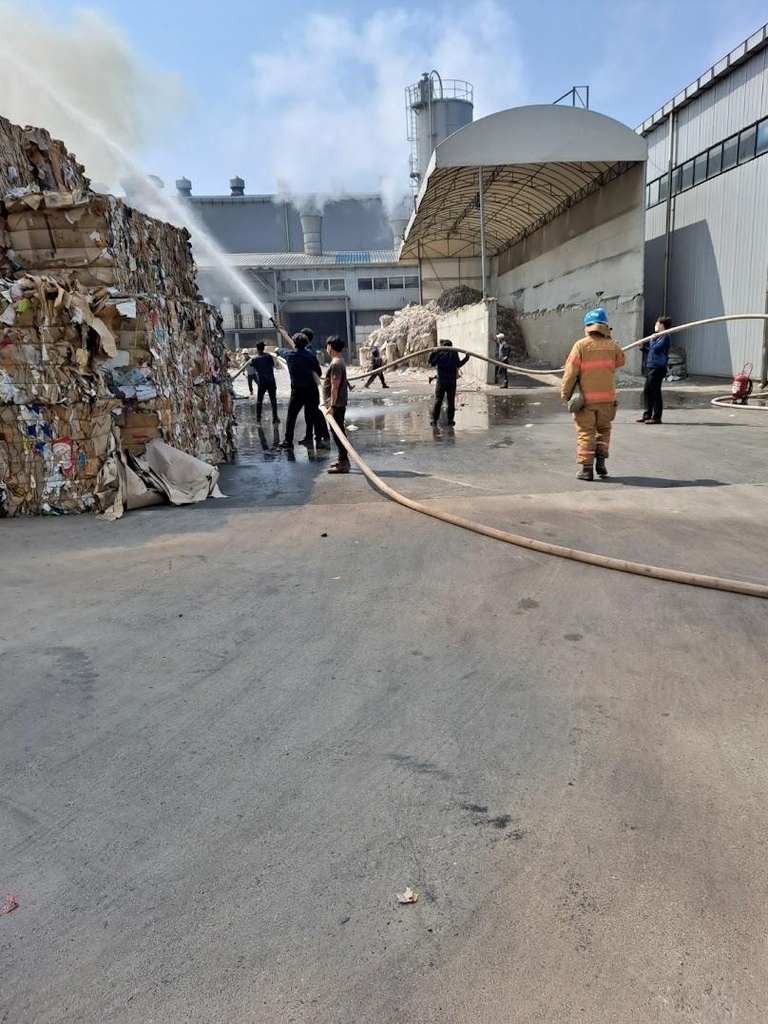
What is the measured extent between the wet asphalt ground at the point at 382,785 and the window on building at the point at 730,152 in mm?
16695

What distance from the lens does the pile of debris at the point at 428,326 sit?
27734 mm

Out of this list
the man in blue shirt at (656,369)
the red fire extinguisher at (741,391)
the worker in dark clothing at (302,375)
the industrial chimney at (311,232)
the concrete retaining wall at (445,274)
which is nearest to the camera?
the worker in dark clothing at (302,375)

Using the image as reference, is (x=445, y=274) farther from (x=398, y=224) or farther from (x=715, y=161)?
(x=398, y=224)

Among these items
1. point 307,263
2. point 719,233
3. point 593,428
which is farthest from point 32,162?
point 307,263

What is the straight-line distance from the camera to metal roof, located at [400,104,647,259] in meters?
17.1

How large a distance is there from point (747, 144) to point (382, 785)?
1978cm

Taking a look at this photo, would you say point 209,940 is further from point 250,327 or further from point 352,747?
point 250,327

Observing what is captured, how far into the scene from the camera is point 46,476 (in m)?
5.86

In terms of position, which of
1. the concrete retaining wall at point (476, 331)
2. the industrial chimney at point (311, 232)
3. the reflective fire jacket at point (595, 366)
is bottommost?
the reflective fire jacket at point (595, 366)

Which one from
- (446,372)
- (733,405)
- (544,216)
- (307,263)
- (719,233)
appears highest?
(307,263)

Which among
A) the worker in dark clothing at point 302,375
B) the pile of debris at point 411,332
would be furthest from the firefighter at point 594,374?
the pile of debris at point 411,332

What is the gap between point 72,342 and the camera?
5.79m

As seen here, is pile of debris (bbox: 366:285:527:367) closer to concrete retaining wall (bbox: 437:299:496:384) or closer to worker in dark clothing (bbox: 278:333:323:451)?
concrete retaining wall (bbox: 437:299:496:384)

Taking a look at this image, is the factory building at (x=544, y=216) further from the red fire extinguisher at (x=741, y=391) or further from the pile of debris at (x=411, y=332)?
the red fire extinguisher at (x=741, y=391)
